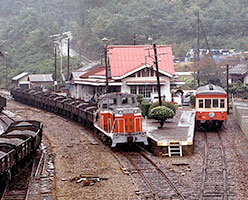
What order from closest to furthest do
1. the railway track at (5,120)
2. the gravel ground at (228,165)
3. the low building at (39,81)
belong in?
the gravel ground at (228,165), the railway track at (5,120), the low building at (39,81)

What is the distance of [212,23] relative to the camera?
289ft

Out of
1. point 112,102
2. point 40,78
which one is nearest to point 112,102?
point 112,102

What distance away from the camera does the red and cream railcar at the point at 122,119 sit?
781 inches

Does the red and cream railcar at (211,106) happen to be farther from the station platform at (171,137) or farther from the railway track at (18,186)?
the railway track at (18,186)

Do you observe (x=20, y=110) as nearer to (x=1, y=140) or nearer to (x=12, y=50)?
(x=1, y=140)

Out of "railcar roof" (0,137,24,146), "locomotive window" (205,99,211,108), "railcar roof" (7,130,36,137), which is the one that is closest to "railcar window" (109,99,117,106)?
"railcar roof" (7,130,36,137)

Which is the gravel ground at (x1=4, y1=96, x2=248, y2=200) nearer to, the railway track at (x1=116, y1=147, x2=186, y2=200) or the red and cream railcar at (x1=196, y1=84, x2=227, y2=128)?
the railway track at (x1=116, y1=147, x2=186, y2=200)

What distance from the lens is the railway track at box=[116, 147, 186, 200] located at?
13438 millimetres

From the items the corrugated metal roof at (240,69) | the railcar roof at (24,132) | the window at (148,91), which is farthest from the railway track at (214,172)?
the corrugated metal roof at (240,69)

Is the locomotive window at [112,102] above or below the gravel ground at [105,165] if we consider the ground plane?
above

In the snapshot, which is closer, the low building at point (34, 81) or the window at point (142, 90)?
the window at point (142, 90)

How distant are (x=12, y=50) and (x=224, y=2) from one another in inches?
1676

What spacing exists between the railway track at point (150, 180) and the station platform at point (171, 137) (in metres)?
0.97

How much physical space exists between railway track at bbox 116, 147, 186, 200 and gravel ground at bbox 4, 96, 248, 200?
1.06 ft
